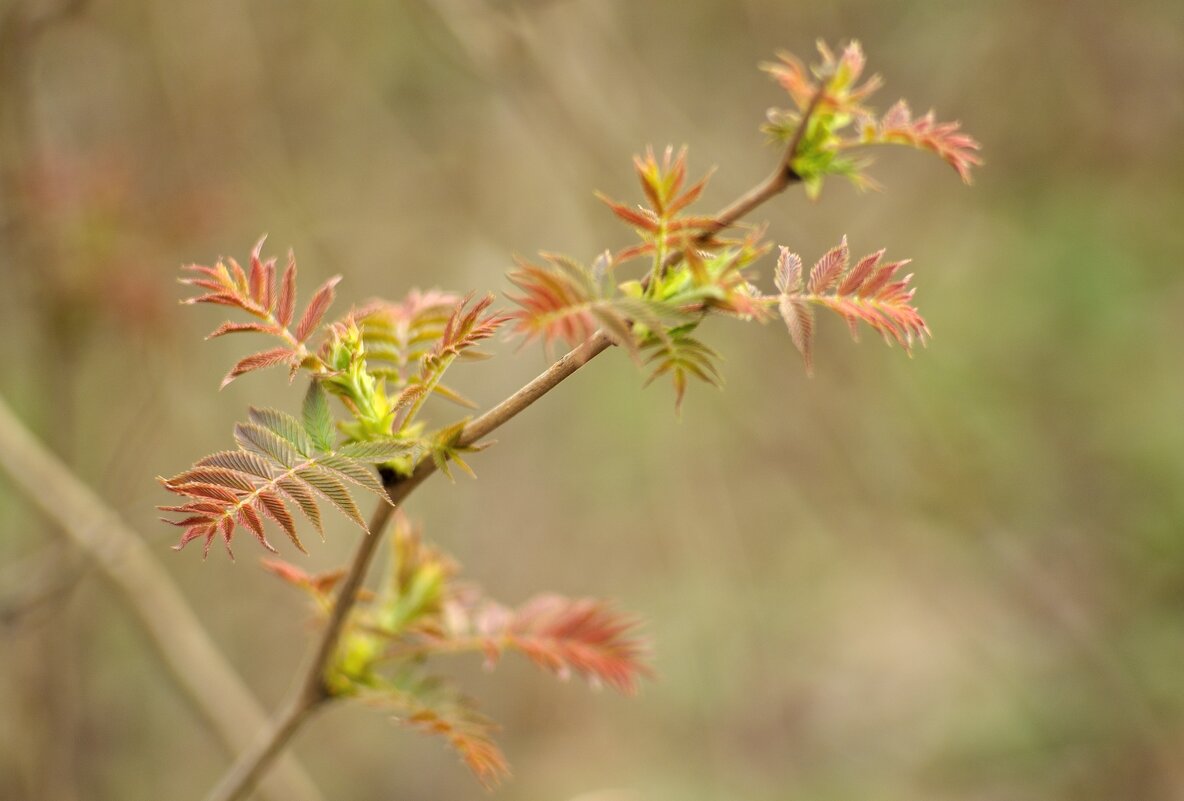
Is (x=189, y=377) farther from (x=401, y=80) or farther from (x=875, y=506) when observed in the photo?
(x=875, y=506)

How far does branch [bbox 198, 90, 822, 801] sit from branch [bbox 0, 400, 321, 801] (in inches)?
31.9

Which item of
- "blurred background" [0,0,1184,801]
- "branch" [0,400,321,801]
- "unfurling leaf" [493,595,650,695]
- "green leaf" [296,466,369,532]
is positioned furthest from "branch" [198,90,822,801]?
"blurred background" [0,0,1184,801]

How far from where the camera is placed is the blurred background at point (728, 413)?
9.14 feet

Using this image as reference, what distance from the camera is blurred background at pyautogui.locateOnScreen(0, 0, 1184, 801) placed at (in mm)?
2785

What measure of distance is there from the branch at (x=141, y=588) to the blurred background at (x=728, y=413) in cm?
54

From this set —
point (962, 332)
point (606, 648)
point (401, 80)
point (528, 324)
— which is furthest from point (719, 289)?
point (962, 332)

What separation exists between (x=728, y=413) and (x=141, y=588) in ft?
6.20

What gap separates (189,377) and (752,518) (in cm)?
264

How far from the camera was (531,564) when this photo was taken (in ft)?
13.5

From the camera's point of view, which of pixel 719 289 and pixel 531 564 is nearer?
pixel 719 289

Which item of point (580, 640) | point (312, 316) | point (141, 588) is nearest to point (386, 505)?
point (312, 316)

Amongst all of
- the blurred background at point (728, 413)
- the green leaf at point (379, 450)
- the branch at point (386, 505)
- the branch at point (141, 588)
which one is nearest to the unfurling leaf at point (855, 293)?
the branch at point (386, 505)

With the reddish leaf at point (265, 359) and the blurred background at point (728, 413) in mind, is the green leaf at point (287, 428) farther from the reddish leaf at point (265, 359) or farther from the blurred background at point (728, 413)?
the blurred background at point (728, 413)

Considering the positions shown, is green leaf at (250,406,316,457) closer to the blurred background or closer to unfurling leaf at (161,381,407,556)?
unfurling leaf at (161,381,407,556)
